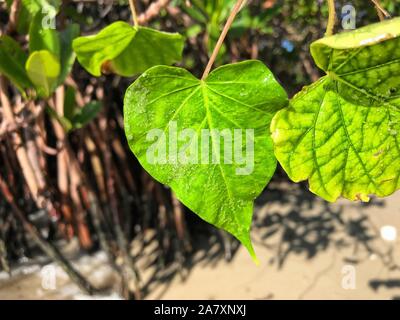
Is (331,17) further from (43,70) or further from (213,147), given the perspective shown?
(43,70)

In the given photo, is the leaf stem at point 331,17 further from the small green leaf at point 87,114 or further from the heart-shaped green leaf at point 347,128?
the small green leaf at point 87,114

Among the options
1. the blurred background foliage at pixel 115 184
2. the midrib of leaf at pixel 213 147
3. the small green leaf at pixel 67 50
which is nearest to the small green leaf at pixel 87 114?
the small green leaf at pixel 67 50

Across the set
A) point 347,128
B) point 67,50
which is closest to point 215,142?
point 347,128

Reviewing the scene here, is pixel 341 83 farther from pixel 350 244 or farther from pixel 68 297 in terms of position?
pixel 350 244

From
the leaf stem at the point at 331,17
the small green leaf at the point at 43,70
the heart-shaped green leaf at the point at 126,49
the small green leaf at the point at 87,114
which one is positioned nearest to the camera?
the leaf stem at the point at 331,17

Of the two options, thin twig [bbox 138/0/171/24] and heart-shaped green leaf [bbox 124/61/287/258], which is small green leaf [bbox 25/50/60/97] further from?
heart-shaped green leaf [bbox 124/61/287/258]

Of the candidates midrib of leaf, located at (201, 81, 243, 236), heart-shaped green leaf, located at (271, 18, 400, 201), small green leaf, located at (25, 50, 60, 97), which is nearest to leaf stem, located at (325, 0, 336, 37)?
heart-shaped green leaf, located at (271, 18, 400, 201)
